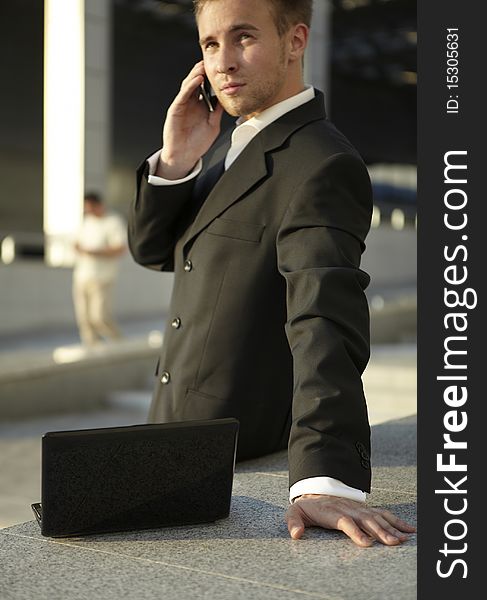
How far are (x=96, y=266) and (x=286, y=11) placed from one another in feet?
31.0

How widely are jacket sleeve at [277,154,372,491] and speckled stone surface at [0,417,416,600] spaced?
16 centimetres

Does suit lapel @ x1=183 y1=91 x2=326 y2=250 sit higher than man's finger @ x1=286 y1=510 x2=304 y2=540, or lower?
higher

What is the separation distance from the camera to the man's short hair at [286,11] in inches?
85.4

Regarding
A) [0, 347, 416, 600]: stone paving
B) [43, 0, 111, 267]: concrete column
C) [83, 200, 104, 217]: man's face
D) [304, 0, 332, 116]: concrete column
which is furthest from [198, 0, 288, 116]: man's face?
[304, 0, 332, 116]: concrete column

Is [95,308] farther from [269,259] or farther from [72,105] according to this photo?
[269,259]

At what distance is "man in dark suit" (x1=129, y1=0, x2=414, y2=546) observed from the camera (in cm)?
192

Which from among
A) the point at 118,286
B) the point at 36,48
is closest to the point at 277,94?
the point at 118,286

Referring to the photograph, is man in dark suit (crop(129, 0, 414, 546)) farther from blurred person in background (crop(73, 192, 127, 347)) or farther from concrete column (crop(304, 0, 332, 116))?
concrete column (crop(304, 0, 332, 116))

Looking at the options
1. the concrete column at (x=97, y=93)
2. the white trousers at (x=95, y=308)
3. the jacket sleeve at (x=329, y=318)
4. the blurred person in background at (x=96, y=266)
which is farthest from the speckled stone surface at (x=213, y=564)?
the concrete column at (x=97, y=93)

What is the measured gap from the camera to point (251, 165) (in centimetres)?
234

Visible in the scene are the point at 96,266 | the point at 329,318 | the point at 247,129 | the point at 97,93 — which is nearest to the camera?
the point at 329,318

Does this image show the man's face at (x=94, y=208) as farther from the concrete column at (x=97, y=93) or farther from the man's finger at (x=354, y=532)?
the man's finger at (x=354, y=532)

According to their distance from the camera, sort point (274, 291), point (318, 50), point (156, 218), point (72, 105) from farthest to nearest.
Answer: point (318, 50), point (72, 105), point (156, 218), point (274, 291)

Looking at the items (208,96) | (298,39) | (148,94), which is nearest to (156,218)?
(208,96)
